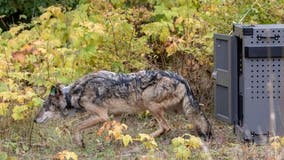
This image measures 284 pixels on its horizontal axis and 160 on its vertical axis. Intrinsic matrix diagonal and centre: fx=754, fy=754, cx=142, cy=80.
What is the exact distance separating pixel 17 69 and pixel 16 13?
6746mm

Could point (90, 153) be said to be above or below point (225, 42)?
below

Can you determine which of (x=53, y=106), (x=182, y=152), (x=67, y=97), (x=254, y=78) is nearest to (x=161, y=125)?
(x=67, y=97)

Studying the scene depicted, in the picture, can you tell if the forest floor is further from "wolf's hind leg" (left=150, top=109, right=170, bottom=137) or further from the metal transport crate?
the metal transport crate

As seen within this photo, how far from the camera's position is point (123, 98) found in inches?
330

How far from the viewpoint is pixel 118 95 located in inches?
330

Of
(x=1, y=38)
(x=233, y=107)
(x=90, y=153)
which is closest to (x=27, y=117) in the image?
(x=90, y=153)

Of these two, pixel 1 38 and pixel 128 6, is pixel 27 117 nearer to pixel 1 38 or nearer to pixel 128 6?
pixel 1 38

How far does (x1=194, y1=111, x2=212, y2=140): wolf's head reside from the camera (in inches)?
331

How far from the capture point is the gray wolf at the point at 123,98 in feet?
27.2

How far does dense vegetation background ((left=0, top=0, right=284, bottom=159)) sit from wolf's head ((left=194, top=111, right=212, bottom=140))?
1459 mm

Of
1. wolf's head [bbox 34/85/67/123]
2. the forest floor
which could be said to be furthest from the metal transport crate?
wolf's head [bbox 34/85/67/123]

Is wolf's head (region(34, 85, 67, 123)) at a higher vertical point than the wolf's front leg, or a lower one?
higher

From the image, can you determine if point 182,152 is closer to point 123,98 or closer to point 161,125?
point 123,98

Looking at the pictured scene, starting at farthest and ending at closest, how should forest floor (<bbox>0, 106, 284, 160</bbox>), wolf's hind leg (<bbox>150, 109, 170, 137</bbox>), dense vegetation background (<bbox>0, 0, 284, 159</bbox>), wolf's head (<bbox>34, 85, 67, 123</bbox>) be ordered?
dense vegetation background (<bbox>0, 0, 284, 159</bbox>) < wolf's hind leg (<bbox>150, 109, 170, 137</bbox>) < wolf's head (<bbox>34, 85, 67, 123</bbox>) < forest floor (<bbox>0, 106, 284, 160</bbox>)
